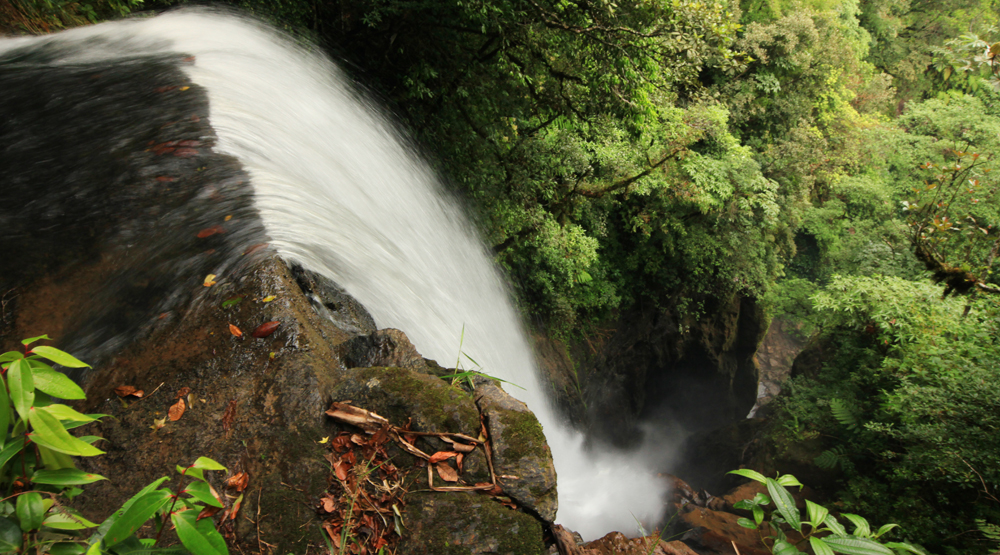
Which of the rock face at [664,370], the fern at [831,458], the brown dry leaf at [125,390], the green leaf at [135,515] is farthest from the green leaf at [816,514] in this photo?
the fern at [831,458]

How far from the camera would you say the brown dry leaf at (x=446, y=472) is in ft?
6.81

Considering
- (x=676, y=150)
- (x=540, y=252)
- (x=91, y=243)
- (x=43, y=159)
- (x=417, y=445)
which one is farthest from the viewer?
(x=676, y=150)

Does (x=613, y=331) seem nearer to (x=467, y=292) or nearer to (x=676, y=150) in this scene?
(x=676, y=150)

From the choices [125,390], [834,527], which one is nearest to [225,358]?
[125,390]

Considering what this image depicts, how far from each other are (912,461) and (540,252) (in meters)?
6.76

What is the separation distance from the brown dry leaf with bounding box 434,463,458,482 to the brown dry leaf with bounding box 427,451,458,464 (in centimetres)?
2

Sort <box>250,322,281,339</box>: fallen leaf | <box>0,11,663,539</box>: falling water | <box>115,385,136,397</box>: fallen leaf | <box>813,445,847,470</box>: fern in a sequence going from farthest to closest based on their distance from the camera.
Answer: <box>813,445,847,470</box>: fern → <box>0,11,663,539</box>: falling water → <box>250,322,281,339</box>: fallen leaf → <box>115,385,136,397</box>: fallen leaf

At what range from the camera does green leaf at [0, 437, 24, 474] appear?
1.08 m

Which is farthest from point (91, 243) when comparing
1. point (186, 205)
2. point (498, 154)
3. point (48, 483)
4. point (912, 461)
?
point (912, 461)

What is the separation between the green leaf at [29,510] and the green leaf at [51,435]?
111 millimetres

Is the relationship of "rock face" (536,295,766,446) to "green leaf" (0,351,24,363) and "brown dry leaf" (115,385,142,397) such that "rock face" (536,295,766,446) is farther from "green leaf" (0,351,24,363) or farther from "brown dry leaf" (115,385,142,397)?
"green leaf" (0,351,24,363)

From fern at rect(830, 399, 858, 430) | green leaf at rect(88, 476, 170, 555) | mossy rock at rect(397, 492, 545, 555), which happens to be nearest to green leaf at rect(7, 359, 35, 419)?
green leaf at rect(88, 476, 170, 555)

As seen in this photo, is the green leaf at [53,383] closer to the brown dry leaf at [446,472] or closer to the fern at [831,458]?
the brown dry leaf at [446,472]

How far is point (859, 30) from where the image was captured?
53.8 ft
